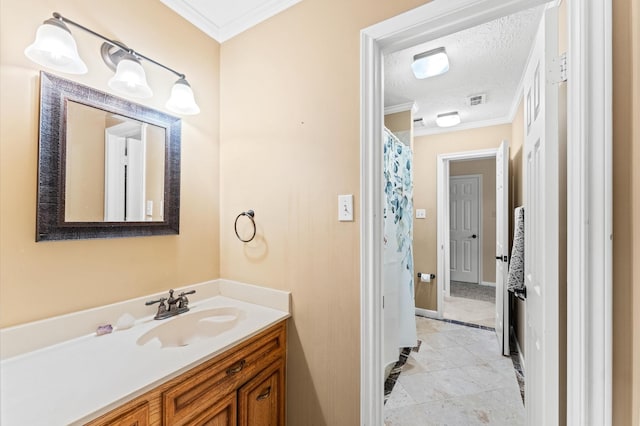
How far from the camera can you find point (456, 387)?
2.00 meters

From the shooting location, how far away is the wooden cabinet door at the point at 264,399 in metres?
1.14

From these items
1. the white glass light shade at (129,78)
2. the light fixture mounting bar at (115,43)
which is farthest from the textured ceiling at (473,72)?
the white glass light shade at (129,78)

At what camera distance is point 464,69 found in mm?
2080

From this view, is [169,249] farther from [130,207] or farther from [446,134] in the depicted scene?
[446,134]

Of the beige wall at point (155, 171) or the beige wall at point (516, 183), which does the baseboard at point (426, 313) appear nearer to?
the beige wall at point (516, 183)

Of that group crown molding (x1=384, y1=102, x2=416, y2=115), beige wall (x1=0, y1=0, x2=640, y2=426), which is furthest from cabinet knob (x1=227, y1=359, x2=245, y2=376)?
crown molding (x1=384, y1=102, x2=416, y2=115)

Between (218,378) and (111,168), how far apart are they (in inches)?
41.4

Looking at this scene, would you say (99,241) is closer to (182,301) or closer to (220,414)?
(182,301)

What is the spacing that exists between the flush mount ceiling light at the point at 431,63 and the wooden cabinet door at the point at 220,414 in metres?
2.29

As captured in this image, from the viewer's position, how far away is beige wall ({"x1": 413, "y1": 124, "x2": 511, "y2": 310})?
3.28 meters

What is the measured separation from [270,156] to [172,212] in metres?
0.63

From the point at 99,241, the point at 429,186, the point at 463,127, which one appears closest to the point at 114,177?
the point at 99,241

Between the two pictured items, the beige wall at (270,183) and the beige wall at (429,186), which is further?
the beige wall at (429,186)

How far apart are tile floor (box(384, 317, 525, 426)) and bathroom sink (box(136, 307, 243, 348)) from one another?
4.05 ft
